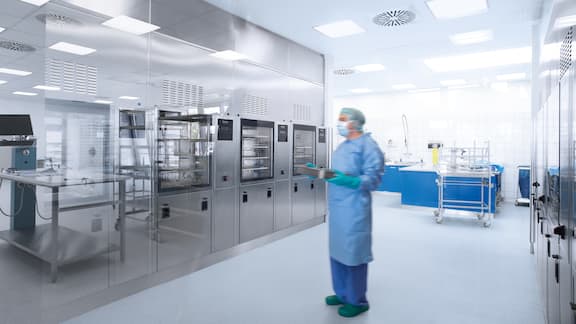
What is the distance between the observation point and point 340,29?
4.52 meters

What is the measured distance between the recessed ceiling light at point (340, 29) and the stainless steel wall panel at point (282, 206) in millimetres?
2061

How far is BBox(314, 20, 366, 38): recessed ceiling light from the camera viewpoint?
433 centimetres

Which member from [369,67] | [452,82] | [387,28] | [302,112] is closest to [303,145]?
[302,112]

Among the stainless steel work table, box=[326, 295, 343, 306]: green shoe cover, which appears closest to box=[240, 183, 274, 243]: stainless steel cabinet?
the stainless steel work table

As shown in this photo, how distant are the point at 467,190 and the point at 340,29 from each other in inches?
149

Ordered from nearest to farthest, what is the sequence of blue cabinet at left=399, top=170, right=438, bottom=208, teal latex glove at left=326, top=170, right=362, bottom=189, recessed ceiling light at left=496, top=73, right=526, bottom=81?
1. teal latex glove at left=326, top=170, right=362, bottom=189
2. blue cabinet at left=399, top=170, right=438, bottom=208
3. recessed ceiling light at left=496, top=73, right=526, bottom=81

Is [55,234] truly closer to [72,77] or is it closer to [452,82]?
[72,77]

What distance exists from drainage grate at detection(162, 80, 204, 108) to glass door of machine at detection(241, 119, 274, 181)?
0.64 metres

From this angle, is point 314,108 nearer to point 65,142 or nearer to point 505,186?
point 65,142

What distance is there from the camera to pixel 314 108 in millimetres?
5371

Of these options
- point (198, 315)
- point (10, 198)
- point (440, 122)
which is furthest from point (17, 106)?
point (440, 122)

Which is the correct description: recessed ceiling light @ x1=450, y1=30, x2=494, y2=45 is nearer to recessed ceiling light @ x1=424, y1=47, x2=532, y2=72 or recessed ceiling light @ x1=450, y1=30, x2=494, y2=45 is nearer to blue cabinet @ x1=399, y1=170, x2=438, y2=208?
recessed ceiling light @ x1=424, y1=47, x2=532, y2=72

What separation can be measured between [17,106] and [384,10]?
11.8 ft

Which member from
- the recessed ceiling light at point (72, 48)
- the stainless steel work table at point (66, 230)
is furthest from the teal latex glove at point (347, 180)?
the recessed ceiling light at point (72, 48)
